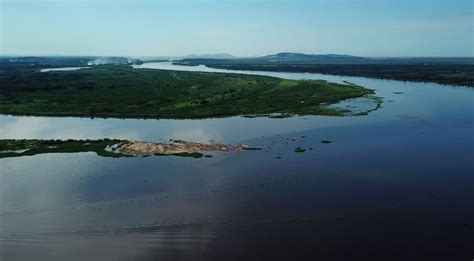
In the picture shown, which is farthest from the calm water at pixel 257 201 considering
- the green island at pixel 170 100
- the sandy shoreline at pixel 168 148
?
the green island at pixel 170 100

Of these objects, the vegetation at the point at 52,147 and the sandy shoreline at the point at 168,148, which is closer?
the sandy shoreline at the point at 168,148

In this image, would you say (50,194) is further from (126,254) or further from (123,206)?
(126,254)

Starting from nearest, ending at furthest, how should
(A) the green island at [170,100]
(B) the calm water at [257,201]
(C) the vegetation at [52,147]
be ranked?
(B) the calm water at [257,201] < (C) the vegetation at [52,147] < (A) the green island at [170,100]

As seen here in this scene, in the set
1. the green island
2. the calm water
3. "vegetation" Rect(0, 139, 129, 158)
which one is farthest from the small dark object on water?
the green island

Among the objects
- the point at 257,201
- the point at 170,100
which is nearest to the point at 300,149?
the point at 257,201

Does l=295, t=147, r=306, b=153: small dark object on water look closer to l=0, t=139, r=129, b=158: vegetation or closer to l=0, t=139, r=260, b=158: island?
l=0, t=139, r=260, b=158: island

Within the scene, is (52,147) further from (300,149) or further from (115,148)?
(300,149)

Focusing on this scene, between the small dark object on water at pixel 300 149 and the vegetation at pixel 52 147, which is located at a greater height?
the small dark object on water at pixel 300 149

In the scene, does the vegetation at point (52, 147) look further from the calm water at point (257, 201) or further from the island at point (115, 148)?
the calm water at point (257, 201)

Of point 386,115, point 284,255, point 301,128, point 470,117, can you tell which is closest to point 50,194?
point 284,255
